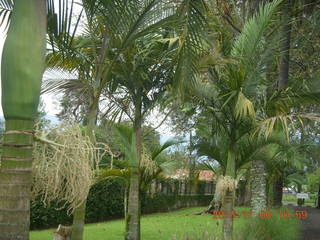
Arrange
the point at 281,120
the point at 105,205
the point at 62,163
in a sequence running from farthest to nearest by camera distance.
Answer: the point at 105,205, the point at 281,120, the point at 62,163

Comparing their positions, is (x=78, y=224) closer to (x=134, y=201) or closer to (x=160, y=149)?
(x=134, y=201)

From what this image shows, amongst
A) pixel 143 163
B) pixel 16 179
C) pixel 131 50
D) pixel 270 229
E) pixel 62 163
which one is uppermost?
pixel 131 50

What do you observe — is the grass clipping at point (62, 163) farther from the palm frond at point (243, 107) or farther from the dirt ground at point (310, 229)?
the dirt ground at point (310, 229)

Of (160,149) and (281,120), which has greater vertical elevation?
(281,120)

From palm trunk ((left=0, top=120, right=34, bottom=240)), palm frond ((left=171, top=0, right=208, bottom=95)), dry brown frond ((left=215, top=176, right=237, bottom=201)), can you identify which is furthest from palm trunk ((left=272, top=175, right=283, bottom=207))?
palm trunk ((left=0, top=120, right=34, bottom=240))

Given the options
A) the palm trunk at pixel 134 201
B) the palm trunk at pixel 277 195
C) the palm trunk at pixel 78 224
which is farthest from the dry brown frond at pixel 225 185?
the palm trunk at pixel 277 195

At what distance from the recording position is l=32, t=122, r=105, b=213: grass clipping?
3.24m

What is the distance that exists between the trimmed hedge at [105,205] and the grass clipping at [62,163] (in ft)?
16.0

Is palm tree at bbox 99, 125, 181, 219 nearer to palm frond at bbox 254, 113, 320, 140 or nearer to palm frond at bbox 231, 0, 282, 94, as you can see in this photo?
palm frond at bbox 254, 113, 320, 140

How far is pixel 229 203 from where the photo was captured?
8.20m

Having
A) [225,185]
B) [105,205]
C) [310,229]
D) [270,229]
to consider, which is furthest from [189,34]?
[105,205]

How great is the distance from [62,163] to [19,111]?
0.57 m

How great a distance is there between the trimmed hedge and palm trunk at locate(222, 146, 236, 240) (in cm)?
305

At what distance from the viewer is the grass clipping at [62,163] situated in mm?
3244
